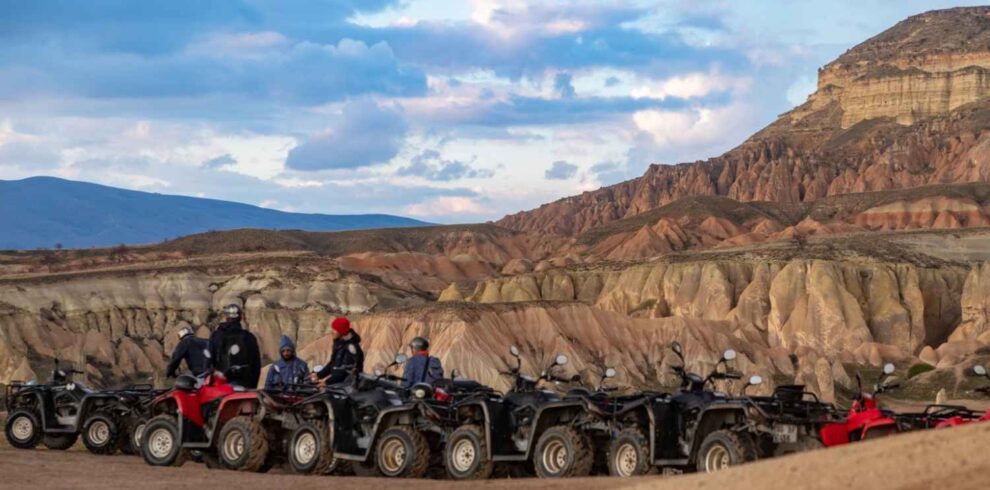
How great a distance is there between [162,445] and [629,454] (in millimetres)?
8058

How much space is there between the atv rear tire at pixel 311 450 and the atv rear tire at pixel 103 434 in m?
5.19

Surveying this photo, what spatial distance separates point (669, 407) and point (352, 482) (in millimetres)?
4867

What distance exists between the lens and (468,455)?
2417 cm

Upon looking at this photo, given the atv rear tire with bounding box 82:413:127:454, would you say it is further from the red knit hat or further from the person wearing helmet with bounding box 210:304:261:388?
the red knit hat

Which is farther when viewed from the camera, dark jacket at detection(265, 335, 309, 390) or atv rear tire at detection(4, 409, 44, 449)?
atv rear tire at detection(4, 409, 44, 449)

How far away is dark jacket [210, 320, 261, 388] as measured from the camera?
2612 cm

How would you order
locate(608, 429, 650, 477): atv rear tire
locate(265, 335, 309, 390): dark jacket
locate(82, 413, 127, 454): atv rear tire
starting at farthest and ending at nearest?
locate(82, 413, 127, 454): atv rear tire → locate(265, 335, 309, 390): dark jacket → locate(608, 429, 650, 477): atv rear tire

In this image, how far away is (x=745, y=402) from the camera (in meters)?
22.5

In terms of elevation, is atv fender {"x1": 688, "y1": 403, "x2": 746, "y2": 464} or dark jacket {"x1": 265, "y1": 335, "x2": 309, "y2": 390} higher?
dark jacket {"x1": 265, "y1": 335, "x2": 309, "y2": 390}

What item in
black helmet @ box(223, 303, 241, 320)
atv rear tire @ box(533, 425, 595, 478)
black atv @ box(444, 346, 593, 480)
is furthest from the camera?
black helmet @ box(223, 303, 241, 320)

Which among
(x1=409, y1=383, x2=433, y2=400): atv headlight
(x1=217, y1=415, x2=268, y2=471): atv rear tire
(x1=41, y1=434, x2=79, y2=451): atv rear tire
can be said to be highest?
(x1=409, y1=383, x2=433, y2=400): atv headlight

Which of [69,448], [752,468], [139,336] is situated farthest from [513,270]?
[752,468]

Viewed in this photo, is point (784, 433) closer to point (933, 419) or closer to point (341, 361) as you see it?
point (933, 419)

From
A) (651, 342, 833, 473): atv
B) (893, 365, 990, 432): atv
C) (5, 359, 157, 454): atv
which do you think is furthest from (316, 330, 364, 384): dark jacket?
(893, 365, 990, 432): atv
